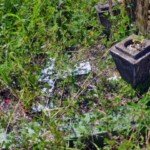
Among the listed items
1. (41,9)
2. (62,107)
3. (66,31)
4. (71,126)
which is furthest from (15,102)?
(41,9)

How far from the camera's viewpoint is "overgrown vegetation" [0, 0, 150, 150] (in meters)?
2.77

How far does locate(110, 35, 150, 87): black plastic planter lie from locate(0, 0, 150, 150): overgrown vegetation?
0.42 feet

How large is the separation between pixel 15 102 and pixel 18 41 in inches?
28.6

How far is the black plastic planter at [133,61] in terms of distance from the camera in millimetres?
2953

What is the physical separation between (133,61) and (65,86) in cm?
77

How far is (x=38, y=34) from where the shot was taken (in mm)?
3848

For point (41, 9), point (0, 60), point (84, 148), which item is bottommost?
point (84, 148)

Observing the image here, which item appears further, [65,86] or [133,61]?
[65,86]

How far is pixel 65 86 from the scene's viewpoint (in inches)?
131

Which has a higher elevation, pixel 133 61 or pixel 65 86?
pixel 133 61

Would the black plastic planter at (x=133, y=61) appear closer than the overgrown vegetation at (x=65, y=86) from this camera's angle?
No

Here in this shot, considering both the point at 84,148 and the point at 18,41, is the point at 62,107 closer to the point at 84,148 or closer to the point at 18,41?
the point at 84,148

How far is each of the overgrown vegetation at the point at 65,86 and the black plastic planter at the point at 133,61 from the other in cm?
13

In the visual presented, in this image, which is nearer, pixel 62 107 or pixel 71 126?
pixel 71 126
